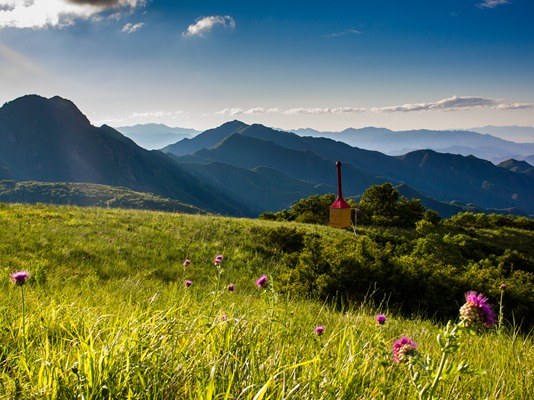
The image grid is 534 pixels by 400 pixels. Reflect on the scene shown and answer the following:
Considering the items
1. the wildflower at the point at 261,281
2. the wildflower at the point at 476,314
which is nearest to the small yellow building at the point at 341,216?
the wildflower at the point at 261,281

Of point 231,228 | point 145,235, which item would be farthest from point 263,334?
point 231,228

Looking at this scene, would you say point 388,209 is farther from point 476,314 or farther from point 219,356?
point 476,314

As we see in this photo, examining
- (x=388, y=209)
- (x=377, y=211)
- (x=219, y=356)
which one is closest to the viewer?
(x=219, y=356)

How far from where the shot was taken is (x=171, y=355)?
7.55 feet

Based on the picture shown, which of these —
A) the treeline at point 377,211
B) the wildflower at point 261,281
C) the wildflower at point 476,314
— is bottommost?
the treeline at point 377,211

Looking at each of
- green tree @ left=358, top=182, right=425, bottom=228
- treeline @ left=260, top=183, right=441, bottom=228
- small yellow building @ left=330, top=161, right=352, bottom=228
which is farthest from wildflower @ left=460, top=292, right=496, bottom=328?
green tree @ left=358, top=182, right=425, bottom=228

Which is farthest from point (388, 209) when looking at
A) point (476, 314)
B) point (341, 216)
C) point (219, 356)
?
point (476, 314)

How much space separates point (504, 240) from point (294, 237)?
25910 mm

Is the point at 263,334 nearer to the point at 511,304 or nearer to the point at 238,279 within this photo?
the point at 238,279

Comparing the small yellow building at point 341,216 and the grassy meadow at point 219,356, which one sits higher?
the grassy meadow at point 219,356

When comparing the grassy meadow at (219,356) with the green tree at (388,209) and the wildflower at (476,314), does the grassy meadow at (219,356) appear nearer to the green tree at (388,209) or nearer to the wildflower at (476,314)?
the wildflower at (476,314)

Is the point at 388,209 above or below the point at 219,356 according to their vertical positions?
below

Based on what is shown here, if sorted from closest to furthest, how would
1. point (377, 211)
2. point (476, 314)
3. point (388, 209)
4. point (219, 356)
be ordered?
point (476, 314)
point (219, 356)
point (388, 209)
point (377, 211)

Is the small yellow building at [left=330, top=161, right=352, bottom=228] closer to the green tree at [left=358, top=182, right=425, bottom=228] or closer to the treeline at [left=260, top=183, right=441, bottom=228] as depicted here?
the treeline at [left=260, top=183, right=441, bottom=228]
